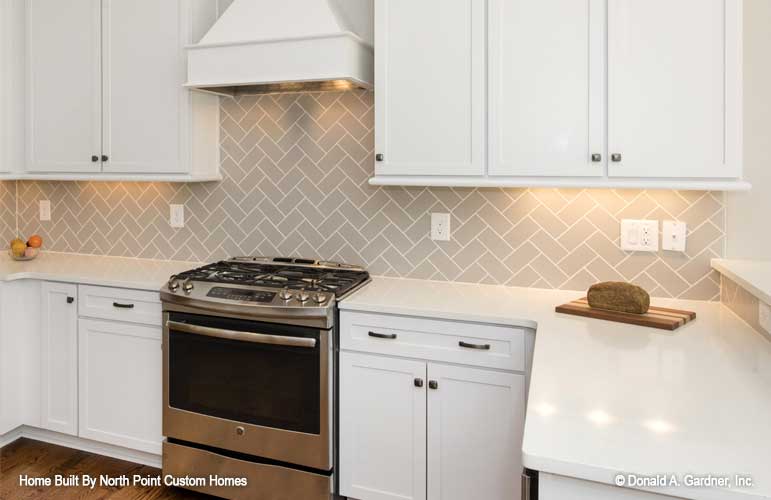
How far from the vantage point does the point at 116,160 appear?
9.51 ft

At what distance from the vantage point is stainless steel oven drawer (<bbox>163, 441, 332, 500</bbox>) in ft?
7.50

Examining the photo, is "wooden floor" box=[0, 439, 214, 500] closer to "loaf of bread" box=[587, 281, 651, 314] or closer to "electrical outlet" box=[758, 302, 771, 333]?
"loaf of bread" box=[587, 281, 651, 314]

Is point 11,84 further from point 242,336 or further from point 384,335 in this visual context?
point 384,335

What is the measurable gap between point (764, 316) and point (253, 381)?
1.82 meters

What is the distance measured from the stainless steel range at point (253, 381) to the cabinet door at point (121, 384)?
0.52ft

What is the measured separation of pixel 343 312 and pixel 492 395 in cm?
65

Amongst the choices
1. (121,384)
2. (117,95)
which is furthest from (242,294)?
(117,95)

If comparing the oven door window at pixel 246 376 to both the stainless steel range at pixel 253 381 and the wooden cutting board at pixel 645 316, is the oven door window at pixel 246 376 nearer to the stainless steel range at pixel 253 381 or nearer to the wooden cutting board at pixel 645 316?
the stainless steel range at pixel 253 381

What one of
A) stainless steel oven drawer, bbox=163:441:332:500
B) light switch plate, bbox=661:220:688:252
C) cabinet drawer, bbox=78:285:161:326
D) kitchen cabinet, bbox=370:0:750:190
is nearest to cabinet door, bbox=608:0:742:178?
kitchen cabinet, bbox=370:0:750:190

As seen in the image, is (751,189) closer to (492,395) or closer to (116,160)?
(492,395)

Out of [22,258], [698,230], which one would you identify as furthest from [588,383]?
[22,258]

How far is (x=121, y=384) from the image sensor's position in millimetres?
2707

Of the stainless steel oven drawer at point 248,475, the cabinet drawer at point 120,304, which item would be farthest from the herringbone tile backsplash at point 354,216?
the stainless steel oven drawer at point 248,475

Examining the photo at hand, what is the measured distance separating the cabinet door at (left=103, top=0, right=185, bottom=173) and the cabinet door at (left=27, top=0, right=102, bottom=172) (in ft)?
0.26
